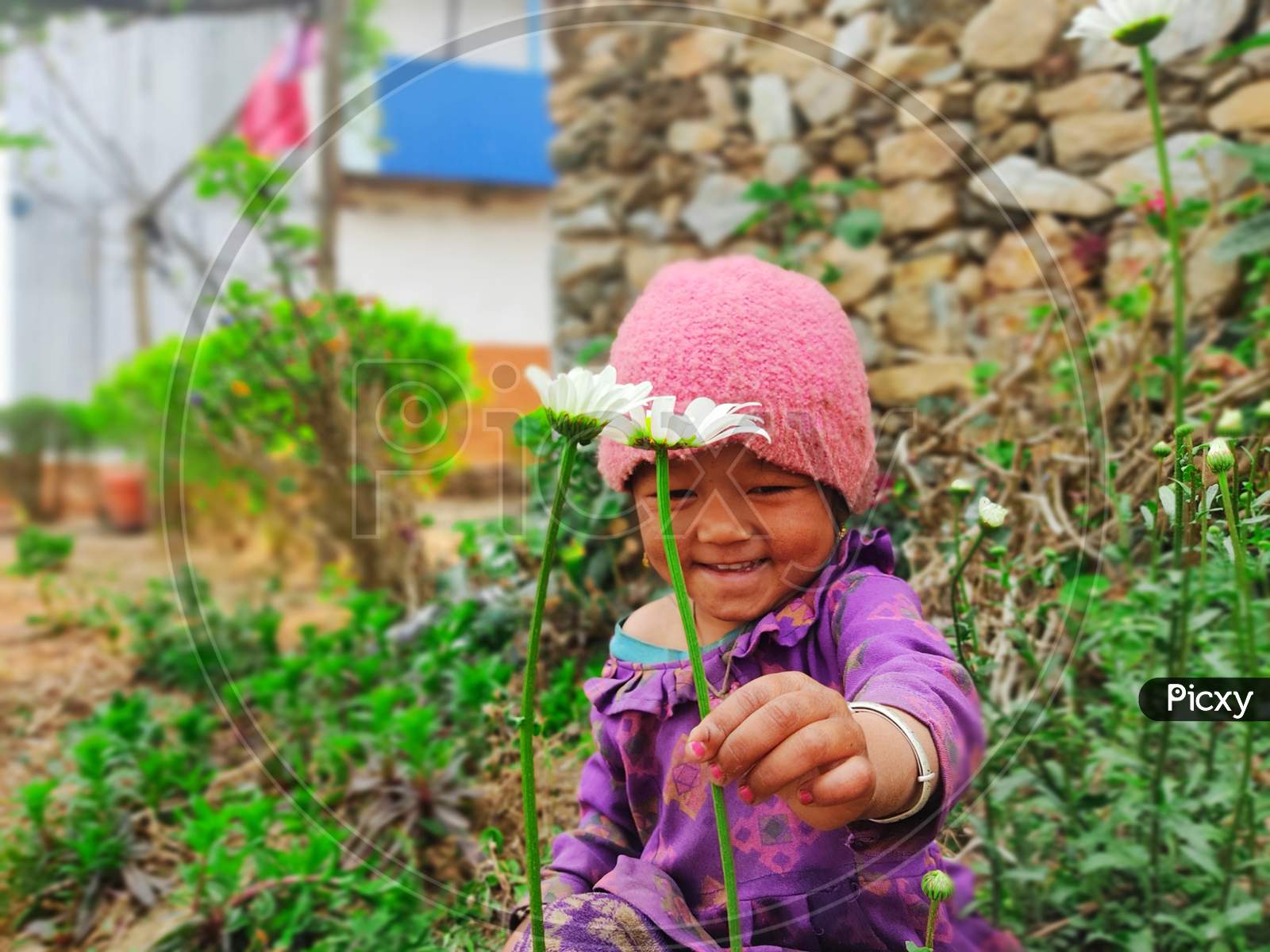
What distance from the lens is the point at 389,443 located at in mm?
3041

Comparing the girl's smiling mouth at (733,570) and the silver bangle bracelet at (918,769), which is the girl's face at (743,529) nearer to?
the girl's smiling mouth at (733,570)

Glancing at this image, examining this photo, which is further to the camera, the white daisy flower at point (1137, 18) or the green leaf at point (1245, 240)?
the green leaf at point (1245, 240)

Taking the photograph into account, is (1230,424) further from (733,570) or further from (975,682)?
(733,570)

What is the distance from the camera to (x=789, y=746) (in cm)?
74

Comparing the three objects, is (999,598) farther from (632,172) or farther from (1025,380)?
(632,172)

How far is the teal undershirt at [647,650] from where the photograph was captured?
1152 millimetres

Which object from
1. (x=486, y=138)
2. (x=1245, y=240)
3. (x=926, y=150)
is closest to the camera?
(x=1245, y=240)

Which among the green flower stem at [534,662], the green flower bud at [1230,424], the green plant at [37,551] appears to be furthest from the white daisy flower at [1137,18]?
the green plant at [37,551]

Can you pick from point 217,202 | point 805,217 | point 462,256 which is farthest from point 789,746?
point 462,256

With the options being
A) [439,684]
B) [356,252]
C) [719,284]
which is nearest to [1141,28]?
[719,284]

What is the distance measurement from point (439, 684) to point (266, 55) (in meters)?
9.24

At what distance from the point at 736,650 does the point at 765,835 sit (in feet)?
0.60

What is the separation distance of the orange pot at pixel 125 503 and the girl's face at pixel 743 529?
7.96 meters

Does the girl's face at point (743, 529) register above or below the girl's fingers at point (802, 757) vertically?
above
